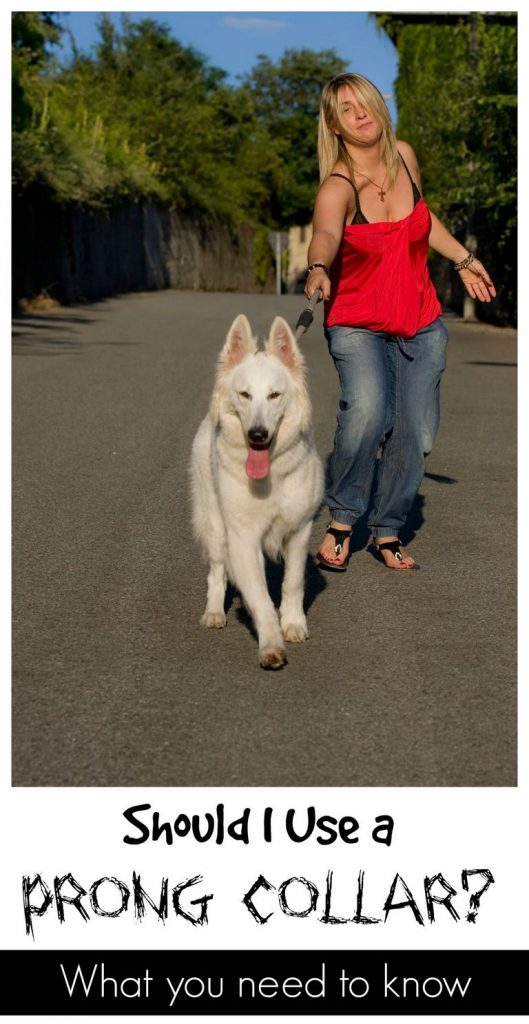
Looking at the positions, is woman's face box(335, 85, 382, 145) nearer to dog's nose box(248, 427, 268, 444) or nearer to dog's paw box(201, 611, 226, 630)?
dog's nose box(248, 427, 268, 444)

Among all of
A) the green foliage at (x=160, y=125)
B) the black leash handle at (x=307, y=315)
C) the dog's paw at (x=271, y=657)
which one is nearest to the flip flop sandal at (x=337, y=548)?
the black leash handle at (x=307, y=315)

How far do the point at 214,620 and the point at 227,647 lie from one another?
1.01 feet

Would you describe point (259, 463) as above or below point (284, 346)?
below

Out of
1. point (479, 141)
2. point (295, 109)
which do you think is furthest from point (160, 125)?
point (295, 109)

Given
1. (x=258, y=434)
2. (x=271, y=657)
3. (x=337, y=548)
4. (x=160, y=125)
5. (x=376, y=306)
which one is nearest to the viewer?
(x=271, y=657)

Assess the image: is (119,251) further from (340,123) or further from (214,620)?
(214,620)

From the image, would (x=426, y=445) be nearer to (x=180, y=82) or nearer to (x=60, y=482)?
(x=60, y=482)

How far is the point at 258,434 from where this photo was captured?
4.94m

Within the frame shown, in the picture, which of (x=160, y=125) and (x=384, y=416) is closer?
(x=384, y=416)

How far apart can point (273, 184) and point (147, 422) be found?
5723 cm

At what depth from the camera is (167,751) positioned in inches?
157

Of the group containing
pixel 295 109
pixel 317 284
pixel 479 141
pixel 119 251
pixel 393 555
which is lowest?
pixel 393 555

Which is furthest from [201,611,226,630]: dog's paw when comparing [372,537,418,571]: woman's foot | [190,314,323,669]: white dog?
[372,537,418,571]: woman's foot

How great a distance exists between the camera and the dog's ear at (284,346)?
5.05 metres
